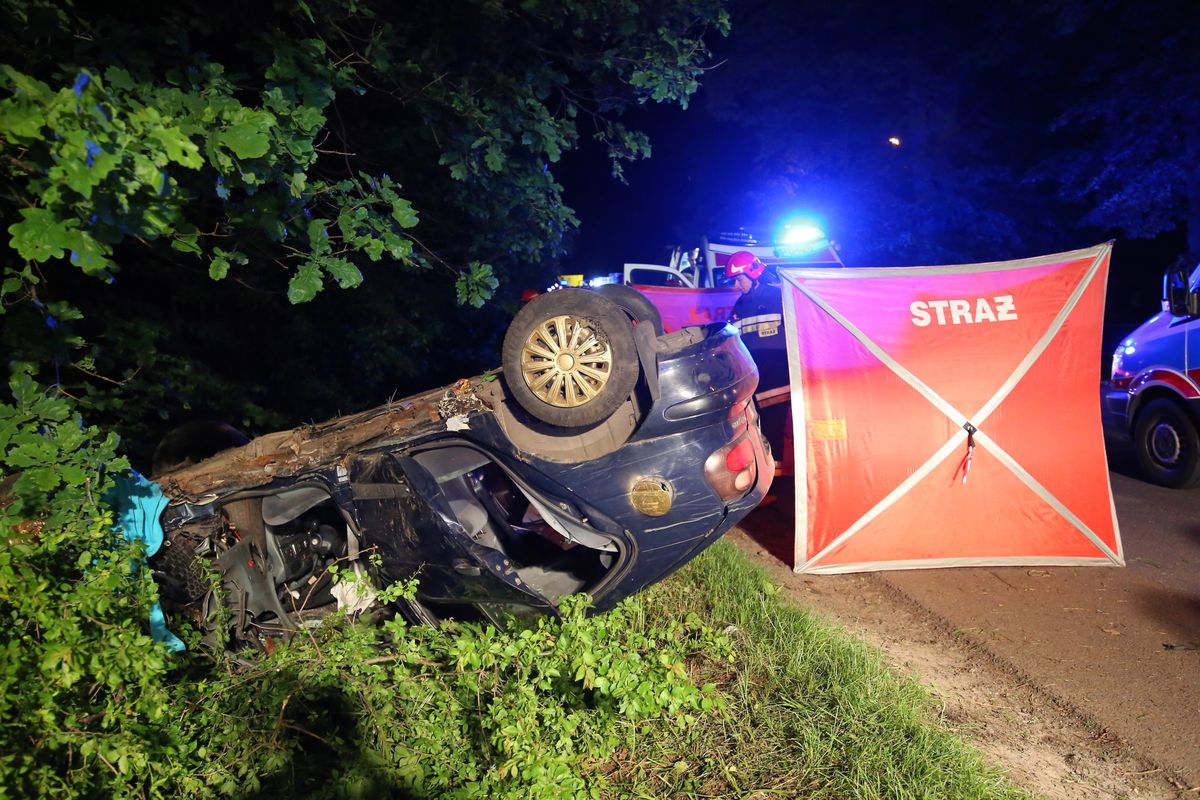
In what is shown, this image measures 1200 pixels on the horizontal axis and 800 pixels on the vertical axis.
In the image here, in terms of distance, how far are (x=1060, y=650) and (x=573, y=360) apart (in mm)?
3006

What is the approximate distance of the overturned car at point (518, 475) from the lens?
11.4 feet

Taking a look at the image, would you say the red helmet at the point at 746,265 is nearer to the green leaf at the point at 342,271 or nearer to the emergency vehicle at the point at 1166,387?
the emergency vehicle at the point at 1166,387

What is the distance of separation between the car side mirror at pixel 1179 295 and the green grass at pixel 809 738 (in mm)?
4451

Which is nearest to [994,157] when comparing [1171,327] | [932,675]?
[1171,327]

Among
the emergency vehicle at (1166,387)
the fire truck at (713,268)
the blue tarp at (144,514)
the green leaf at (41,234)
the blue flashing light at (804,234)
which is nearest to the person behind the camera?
the green leaf at (41,234)

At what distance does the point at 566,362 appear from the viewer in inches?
139

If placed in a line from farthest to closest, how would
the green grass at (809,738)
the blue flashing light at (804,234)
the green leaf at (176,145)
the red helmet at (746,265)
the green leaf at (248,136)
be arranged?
the blue flashing light at (804,234) < the red helmet at (746,265) < the green grass at (809,738) < the green leaf at (248,136) < the green leaf at (176,145)

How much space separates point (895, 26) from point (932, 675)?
16.6 metres

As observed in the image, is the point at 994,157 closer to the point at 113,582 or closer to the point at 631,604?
the point at 631,604

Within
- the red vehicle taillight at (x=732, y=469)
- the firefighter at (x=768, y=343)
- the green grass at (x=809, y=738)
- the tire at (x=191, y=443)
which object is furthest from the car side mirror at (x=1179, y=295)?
the tire at (x=191, y=443)

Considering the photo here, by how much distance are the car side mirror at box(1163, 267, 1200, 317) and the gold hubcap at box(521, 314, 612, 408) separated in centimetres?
526

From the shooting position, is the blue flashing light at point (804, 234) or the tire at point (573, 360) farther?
the blue flashing light at point (804, 234)

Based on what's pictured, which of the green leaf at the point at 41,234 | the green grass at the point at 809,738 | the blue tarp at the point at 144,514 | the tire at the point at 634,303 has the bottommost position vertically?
the green grass at the point at 809,738

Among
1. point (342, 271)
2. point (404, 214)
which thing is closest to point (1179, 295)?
point (404, 214)
